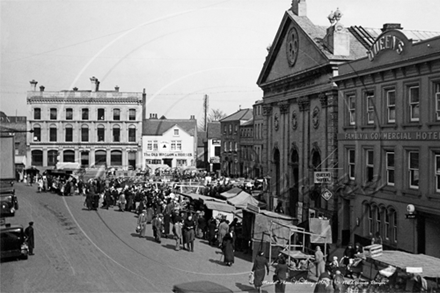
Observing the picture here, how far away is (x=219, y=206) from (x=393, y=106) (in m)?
9.94

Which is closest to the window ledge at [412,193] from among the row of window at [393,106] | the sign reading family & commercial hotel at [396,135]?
the sign reading family & commercial hotel at [396,135]

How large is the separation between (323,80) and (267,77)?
385 inches

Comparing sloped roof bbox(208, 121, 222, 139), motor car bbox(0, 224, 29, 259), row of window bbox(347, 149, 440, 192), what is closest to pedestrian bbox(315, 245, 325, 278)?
row of window bbox(347, 149, 440, 192)

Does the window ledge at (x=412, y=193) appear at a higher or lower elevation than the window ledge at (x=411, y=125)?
lower

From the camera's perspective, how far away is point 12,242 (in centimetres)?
1695

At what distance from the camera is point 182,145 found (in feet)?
111

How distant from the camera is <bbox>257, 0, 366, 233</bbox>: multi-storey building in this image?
29.0 meters

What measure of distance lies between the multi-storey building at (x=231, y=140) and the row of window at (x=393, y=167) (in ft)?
127

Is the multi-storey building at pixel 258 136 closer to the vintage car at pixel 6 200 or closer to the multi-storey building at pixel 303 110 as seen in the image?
the multi-storey building at pixel 303 110

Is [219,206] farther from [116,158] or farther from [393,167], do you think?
[116,158]

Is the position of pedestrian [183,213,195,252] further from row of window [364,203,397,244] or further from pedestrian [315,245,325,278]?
row of window [364,203,397,244]

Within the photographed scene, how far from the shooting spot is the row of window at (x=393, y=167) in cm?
1944

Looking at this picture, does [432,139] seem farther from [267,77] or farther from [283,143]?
[267,77]

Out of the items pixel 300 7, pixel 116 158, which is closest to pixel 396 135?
pixel 300 7
